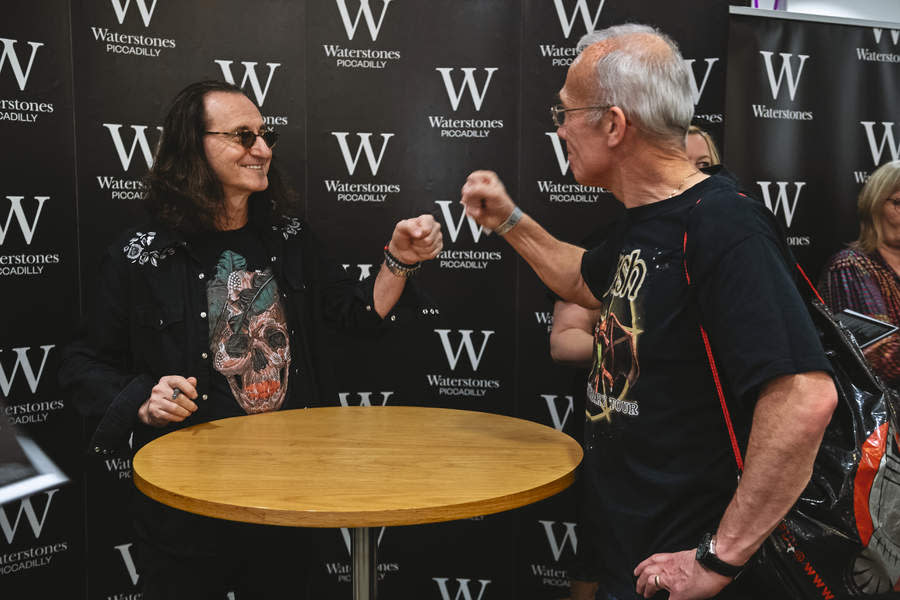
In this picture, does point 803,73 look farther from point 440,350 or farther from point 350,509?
point 350,509

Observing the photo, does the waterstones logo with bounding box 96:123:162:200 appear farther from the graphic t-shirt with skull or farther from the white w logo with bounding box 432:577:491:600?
the white w logo with bounding box 432:577:491:600

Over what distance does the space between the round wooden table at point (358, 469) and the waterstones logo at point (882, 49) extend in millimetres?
2637

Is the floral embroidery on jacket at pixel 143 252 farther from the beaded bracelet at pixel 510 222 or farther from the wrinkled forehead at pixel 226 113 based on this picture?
the beaded bracelet at pixel 510 222

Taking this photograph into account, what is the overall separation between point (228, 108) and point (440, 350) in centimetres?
145

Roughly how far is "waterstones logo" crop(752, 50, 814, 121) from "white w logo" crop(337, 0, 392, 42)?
1.68 metres

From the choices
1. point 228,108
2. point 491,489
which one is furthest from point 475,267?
point 491,489

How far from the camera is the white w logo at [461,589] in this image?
3.36 metres

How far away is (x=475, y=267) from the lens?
3.34m

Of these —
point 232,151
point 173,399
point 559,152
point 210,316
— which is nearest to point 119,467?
point 210,316

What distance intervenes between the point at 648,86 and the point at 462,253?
194 cm

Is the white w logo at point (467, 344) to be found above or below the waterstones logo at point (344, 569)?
above

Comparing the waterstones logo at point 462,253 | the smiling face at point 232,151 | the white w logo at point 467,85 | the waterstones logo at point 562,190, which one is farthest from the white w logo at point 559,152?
the smiling face at point 232,151

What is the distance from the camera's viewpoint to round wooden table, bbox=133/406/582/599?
1.37 meters

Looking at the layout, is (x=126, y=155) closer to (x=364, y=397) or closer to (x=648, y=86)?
(x=364, y=397)
